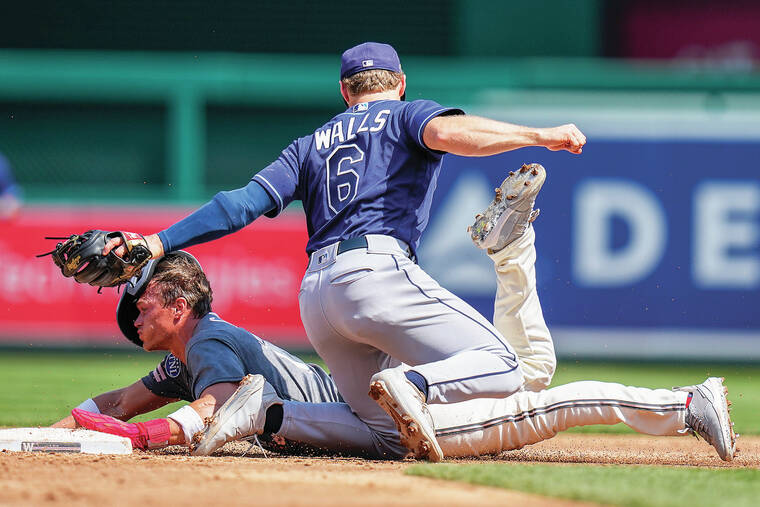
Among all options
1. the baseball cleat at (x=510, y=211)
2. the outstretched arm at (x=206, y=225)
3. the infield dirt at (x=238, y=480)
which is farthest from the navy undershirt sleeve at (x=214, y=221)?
the baseball cleat at (x=510, y=211)

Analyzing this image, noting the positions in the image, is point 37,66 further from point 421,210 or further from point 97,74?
point 421,210

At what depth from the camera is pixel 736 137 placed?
28.5 feet

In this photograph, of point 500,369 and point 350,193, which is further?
point 350,193

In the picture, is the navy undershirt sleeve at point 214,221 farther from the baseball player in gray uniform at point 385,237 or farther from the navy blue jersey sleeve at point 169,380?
the navy blue jersey sleeve at point 169,380

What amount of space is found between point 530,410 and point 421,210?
0.76m

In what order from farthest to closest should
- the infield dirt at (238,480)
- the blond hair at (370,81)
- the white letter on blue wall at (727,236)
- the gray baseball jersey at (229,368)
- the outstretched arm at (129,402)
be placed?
1. the white letter on blue wall at (727,236)
2. the outstretched arm at (129,402)
3. the blond hair at (370,81)
4. the gray baseball jersey at (229,368)
5. the infield dirt at (238,480)

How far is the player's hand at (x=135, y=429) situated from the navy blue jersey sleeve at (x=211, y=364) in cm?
20

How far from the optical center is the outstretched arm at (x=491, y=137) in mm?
3377

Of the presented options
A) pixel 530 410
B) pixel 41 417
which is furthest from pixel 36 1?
pixel 530 410

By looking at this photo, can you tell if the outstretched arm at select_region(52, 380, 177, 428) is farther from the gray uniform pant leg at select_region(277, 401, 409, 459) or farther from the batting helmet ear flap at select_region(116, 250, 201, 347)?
the gray uniform pant leg at select_region(277, 401, 409, 459)

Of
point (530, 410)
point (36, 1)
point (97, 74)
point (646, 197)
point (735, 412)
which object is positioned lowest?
point (735, 412)

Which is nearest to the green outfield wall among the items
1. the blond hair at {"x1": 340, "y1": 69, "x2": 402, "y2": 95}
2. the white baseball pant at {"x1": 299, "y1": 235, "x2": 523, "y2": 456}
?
the blond hair at {"x1": 340, "y1": 69, "x2": 402, "y2": 95}

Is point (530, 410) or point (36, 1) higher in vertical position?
point (36, 1)

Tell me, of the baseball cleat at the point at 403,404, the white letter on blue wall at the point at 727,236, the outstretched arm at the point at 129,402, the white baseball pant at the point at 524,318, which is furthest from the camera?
the white letter on blue wall at the point at 727,236
